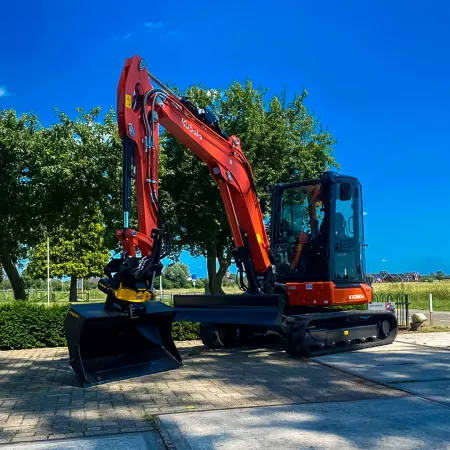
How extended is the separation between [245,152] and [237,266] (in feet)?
27.7

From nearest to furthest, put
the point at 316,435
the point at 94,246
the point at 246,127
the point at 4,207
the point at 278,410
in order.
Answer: the point at 316,435
the point at 278,410
the point at 4,207
the point at 246,127
the point at 94,246

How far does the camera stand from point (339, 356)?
10.3m

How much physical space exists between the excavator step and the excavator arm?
1.08 m

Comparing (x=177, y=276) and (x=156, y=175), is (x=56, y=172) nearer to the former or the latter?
(x=156, y=175)

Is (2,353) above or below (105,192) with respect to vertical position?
below

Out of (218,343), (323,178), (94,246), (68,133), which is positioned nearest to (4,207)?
(68,133)

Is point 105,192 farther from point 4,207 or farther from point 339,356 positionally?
point 339,356

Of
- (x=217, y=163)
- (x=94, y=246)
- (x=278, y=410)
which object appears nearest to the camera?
(x=278, y=410)

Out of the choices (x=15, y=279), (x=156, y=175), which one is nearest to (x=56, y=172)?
(x=15, y=279)

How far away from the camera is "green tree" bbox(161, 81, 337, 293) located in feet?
61.3

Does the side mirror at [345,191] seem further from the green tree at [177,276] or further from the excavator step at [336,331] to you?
the green tree at [177,276]

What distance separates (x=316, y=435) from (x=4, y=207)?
13175 millimetres

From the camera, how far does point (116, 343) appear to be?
8.11 metres

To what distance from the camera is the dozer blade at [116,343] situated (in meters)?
7.48
